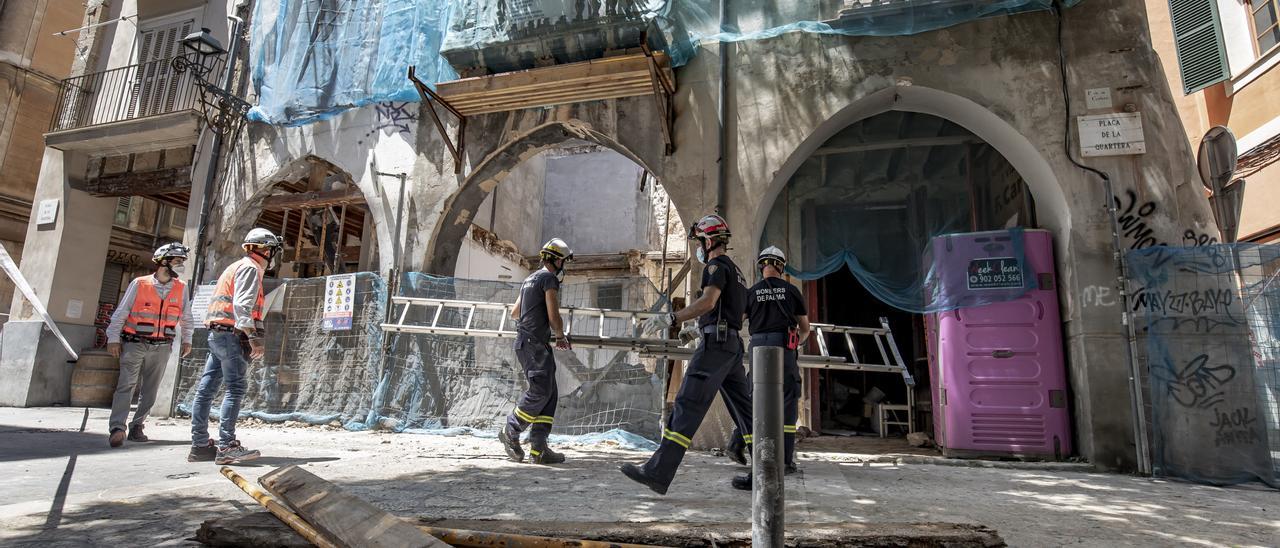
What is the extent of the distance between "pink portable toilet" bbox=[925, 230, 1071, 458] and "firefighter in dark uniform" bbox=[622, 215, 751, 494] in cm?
356

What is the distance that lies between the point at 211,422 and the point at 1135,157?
Answer: 38.5ft

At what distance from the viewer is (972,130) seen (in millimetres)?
8016

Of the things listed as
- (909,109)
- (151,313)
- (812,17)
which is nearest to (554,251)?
(151,313)

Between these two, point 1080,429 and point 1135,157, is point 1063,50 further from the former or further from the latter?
point 1080,429

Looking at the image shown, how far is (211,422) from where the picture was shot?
8.75 meters

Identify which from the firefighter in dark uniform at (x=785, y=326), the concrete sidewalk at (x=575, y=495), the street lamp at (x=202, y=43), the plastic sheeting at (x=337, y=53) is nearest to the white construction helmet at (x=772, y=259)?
the firefighter in dark uniform at (x=785, y=326)

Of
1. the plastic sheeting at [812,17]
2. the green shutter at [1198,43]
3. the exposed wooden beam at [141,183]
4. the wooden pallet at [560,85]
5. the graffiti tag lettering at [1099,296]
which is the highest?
the green shutter at [1198,43]

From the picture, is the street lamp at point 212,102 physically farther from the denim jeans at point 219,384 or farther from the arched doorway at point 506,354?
the denim jeans at point 219,384

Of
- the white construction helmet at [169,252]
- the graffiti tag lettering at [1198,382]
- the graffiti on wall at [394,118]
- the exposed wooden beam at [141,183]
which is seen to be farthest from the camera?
the exposed wooden beam at [141,183]

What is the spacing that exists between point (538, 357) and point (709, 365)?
1.87 meters

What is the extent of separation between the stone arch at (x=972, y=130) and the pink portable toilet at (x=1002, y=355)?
1.31ft

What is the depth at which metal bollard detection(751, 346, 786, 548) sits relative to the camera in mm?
2156

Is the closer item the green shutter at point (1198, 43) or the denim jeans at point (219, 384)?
the denim jeans at point (219, 384)

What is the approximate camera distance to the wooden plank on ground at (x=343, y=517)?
85.2 inches
